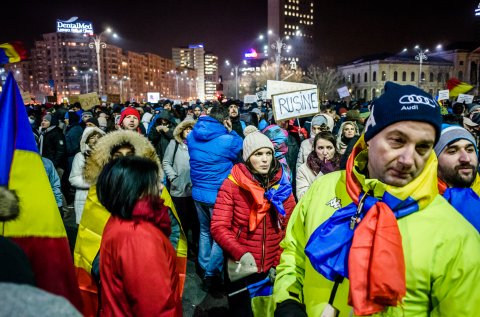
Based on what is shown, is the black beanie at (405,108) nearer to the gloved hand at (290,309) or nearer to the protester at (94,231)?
the gloved hand at (290,309)

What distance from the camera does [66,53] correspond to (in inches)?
5723

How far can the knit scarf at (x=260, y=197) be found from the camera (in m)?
3.59

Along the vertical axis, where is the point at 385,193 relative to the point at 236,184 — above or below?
above

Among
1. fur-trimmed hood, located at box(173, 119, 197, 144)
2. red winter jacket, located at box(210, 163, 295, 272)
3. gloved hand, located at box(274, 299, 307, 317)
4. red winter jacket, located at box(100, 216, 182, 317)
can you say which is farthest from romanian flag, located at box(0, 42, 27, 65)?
gloved hand, located at box(274, 299, 307, 317)

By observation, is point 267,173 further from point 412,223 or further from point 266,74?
point 266,74

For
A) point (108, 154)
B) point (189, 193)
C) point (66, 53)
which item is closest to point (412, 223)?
point (108, 154)

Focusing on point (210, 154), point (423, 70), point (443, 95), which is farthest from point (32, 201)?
point (423, 70)

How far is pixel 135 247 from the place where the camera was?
7.32 feet

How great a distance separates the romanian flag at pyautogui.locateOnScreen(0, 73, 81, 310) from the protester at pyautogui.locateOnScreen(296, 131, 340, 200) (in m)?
3.67

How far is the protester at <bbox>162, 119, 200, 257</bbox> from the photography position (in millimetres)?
6191

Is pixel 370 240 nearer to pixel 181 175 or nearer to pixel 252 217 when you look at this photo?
pixel 252 217

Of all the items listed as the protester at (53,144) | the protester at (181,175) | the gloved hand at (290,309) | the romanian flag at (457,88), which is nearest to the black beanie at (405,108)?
the gloved hand at (290,309)

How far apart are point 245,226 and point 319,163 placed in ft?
6.83

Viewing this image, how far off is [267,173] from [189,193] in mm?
2601
